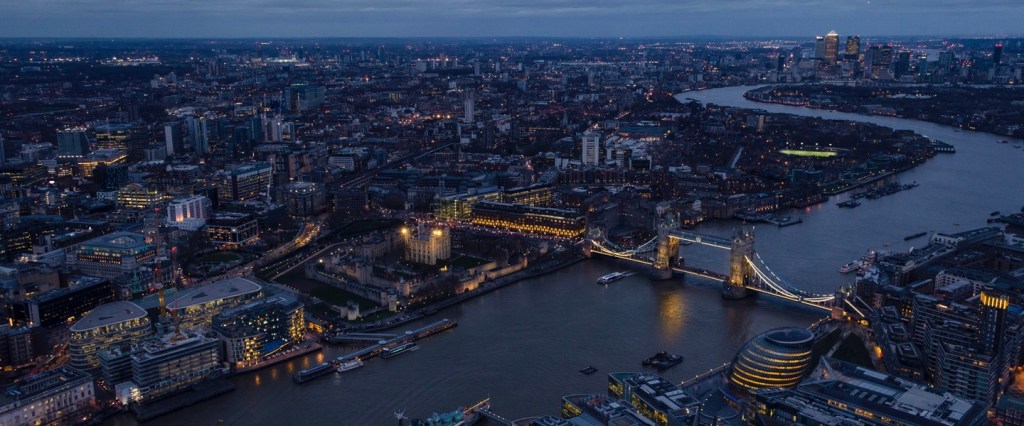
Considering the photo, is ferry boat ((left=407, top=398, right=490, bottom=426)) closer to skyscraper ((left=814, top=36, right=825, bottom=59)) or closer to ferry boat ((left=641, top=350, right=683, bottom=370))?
ferry boat ((left=641, top=350, right=683, bottom=370))

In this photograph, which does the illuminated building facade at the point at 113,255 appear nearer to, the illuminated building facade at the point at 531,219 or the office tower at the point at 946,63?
the illuminated building facade at the point at 531,219

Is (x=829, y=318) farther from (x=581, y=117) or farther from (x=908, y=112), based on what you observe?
(x=908, y=112)

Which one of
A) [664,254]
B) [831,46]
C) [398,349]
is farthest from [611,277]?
[831,46]

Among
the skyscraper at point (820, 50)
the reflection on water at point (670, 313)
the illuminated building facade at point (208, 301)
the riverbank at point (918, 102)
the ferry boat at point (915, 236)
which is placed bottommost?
the reflection on water at point (670, 313)

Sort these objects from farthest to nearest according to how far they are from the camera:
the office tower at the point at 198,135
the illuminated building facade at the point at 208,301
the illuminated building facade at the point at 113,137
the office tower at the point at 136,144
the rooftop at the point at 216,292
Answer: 1. the office tower at the point at 198,135
2. the illuminated building facade at the point at 113,137
3. the office tower at the point at 136,144
4. the rooftop at the point at 216,292
5. the illuminated building facade at the point at 208,301

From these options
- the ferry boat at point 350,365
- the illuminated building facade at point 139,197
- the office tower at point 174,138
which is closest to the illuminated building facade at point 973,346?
the ferry boat at point 350,365

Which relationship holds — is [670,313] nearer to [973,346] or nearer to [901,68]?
[973,346]

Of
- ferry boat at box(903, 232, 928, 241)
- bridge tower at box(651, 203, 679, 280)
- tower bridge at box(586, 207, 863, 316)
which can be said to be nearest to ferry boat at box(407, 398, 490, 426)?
tower bridge at box(586, 207, 863, 316)

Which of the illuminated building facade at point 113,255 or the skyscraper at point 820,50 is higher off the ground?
the skyscraper at point 820,50
